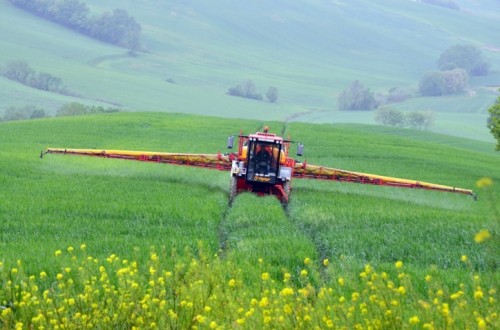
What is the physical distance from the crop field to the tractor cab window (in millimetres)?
1126

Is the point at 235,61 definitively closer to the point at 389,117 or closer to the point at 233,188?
the point at 389,117

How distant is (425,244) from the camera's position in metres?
15.7

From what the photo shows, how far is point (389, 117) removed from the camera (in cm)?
9988

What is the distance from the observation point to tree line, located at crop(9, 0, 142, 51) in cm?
14200

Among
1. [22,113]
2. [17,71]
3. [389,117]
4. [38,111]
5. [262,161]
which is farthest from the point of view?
[17,71]

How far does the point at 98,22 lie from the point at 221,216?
12916 centimetres

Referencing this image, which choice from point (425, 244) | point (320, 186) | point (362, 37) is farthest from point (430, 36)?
point (425, 244)

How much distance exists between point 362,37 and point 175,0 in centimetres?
4386

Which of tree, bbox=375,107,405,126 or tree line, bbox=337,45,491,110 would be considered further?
tree line, bbox=337,45,491,110

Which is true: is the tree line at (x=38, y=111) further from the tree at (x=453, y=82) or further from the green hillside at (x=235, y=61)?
the tree at (x=453, y=82)

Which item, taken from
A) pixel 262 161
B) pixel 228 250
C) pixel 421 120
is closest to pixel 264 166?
pixel 262 161

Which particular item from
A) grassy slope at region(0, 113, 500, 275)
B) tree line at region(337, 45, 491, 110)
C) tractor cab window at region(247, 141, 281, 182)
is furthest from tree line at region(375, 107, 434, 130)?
tractor cab window at region(247, 141, 281, 182)

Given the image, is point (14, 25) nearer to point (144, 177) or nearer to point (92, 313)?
point (144, 177)

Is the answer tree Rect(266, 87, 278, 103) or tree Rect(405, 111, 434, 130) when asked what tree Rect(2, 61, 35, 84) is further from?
tree Rect(405, 111, 434, 130)
